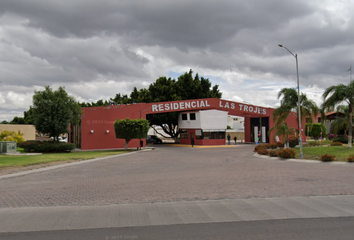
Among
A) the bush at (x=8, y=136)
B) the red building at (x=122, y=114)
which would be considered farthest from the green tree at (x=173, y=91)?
the bush at (x=8, y=136)

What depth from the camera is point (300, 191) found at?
33.7 ft

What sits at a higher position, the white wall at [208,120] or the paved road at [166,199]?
the white wall at [208,120]

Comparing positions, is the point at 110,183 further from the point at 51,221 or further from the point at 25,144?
the point at 25,144

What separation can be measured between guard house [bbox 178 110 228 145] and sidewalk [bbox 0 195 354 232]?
35.9 meters

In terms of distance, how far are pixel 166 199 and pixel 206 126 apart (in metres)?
36.4

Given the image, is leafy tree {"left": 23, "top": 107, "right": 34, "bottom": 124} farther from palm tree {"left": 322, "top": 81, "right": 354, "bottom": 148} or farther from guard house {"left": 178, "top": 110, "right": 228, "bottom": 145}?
palm tree {"left": 322, "top": 81, "right": 354, "bottom": 148}

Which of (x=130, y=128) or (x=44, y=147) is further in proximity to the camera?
(x=130, y=128)

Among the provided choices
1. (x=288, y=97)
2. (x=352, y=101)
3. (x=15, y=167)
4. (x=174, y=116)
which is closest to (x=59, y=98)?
(x=15, y=167)

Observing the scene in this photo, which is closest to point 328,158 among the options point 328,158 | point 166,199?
point 328,158

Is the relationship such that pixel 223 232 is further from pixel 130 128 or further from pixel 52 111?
pixel 52 111

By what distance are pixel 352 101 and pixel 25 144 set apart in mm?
31502

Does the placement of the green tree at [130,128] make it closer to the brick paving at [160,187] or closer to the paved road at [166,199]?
the brick paving at [160,187]

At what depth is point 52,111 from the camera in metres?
32.4

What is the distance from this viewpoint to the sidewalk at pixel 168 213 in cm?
683
